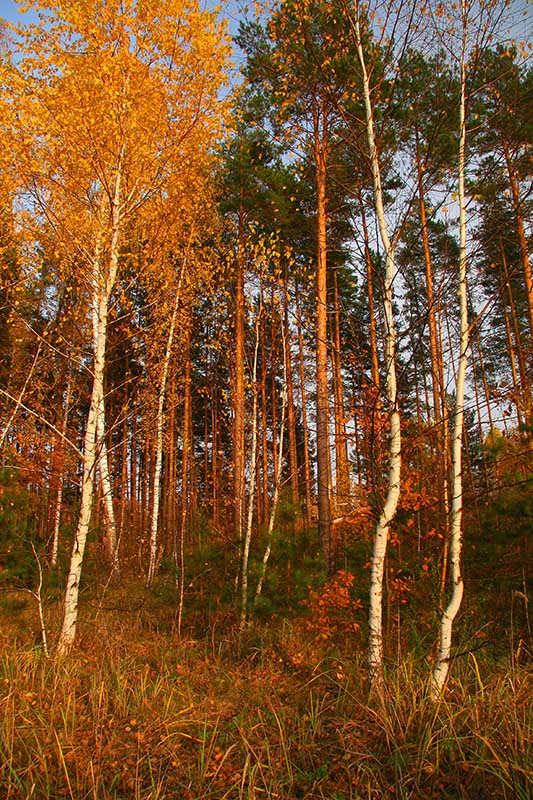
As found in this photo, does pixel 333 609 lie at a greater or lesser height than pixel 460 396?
lesser

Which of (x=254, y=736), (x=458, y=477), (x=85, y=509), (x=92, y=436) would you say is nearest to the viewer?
(x=254, y=736)

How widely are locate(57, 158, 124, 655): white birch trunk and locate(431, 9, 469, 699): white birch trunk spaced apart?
3.41m

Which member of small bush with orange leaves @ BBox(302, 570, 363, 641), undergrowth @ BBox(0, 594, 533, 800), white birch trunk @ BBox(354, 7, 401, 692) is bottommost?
undergrowth @ BBox(0, 594, 533, 800)

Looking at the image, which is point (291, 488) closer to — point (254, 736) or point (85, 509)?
point (85, 509)

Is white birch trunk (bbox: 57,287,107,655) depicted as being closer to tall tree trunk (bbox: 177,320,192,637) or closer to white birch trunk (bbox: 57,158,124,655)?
white birch trunk (bbox: 57,158,124,655)

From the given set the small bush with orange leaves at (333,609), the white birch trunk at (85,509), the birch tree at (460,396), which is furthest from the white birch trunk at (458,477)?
the white birch trunk at (85,509)

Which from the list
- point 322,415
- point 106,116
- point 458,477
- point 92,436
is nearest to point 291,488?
point 322,415

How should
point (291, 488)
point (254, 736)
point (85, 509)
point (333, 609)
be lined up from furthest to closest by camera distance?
point (291, 488) < point (333, 609) < point (85, 509) < point (254, 736)

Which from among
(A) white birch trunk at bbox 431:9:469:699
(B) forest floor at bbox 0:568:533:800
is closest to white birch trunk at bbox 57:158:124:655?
(B) forest floor at bbox 0:568:533:800

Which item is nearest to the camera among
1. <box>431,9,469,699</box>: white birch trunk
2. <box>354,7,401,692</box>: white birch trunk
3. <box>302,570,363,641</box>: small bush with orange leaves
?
<box>431,9,469,699</box>: white birch trunk

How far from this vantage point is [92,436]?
5129 mm

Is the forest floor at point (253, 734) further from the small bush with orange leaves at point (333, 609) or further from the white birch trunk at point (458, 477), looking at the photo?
the small bush with orange leaves at point (333, 609)

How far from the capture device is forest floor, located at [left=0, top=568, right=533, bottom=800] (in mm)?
2520

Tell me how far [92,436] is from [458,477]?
3.76 metres
